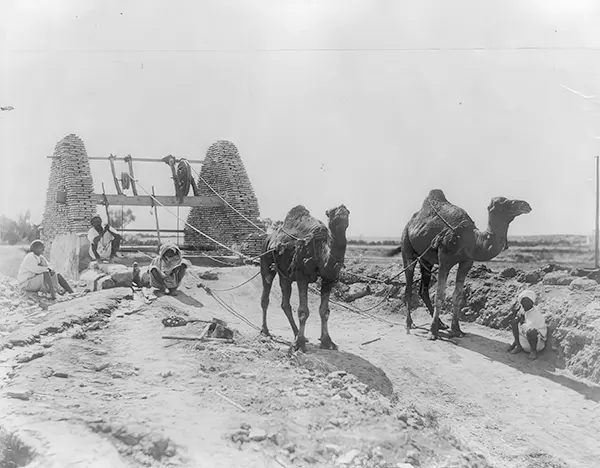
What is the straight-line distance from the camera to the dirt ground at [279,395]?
425cm

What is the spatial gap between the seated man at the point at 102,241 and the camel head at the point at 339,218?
26.3 feet

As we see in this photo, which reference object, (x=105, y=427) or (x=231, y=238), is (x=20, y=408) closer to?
(x=105, y=427)

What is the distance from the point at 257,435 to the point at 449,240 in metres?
5.12

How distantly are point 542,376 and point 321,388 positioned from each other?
11.4 feet

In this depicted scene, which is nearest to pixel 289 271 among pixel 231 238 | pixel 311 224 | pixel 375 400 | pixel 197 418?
pixel 311 224

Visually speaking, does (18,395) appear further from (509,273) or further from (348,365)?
(509,273)

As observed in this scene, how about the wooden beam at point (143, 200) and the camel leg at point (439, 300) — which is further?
the wooden beam at point (143, 200)

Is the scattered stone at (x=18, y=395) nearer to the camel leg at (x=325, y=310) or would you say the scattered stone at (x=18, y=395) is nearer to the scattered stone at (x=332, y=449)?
the scattered stone at (x=332, y=449)

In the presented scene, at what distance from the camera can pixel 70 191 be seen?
563 inches

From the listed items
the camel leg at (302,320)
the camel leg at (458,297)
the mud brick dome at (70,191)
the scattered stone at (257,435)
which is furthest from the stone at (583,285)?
the mud brick dome at (70,191)

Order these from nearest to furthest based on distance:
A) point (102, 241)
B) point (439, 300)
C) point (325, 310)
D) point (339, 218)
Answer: point (339, 218) < point (325, 310) < point (439, 300) < point (102, 241)

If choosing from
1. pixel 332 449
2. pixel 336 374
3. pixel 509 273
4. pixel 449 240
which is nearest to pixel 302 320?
pixel 336 374

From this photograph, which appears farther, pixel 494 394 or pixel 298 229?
pixel 298 229

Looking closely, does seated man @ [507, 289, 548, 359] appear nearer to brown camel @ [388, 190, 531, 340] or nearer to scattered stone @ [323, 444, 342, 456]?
brown camel @ [388, 190, 531, 340]
